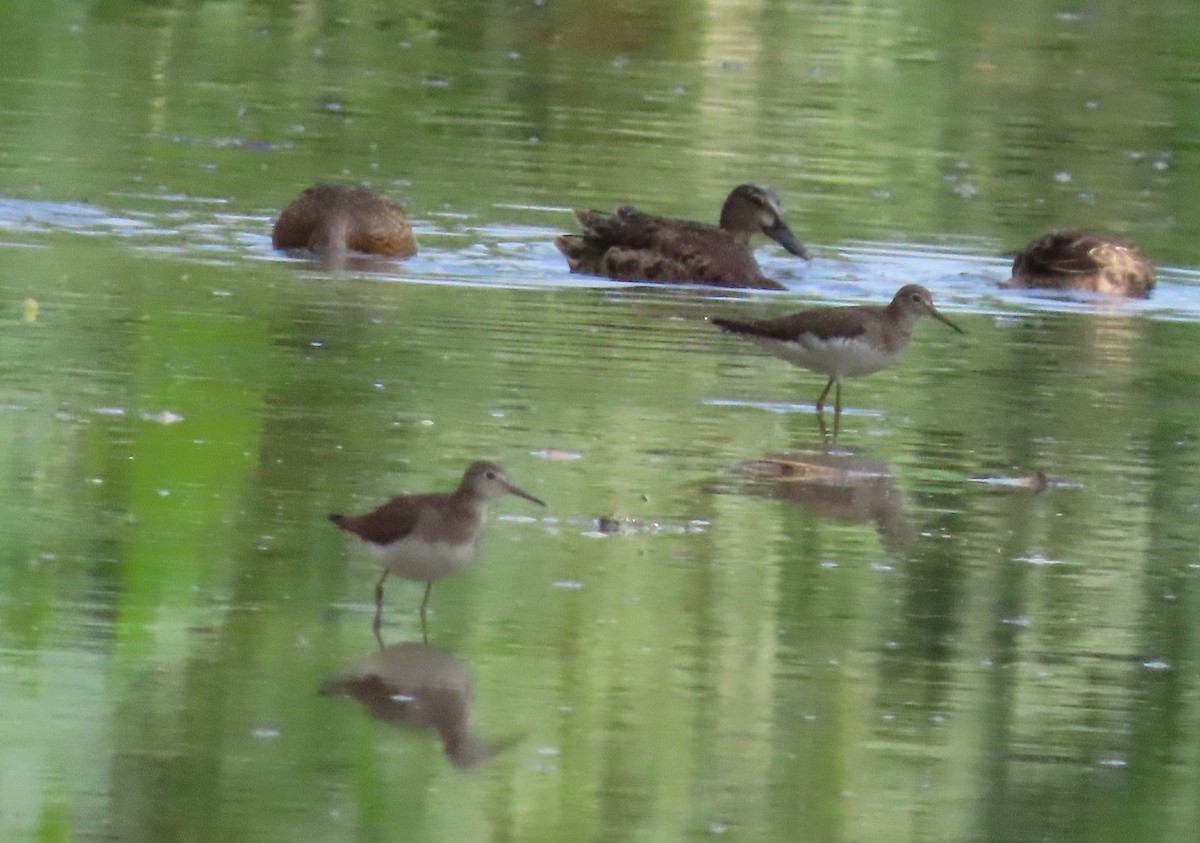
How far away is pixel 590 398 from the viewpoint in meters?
11.6

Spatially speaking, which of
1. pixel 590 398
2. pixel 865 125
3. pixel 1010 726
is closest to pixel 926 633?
pixel 1010 726

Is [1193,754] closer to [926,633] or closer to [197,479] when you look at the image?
[926,633]

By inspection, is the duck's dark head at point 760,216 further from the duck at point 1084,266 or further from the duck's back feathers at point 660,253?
the duck at point 1084,266

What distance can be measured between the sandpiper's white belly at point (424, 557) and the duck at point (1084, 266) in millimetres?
8373

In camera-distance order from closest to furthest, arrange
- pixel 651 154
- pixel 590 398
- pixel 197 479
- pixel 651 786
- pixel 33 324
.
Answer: pixel 651 786
pixel 197 479
pixel 590 398
pixel 33 324
pixel 651 154

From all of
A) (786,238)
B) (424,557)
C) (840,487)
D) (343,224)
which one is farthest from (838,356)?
(786,238)

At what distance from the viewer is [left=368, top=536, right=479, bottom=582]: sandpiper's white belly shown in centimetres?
801

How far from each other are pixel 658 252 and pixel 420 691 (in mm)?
8765

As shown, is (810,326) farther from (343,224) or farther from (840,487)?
(343,224)

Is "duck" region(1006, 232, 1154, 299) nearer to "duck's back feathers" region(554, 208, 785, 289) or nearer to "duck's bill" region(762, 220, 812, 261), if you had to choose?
"duck's bill" region(762, 220, 812, 261)

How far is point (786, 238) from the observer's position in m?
16.6

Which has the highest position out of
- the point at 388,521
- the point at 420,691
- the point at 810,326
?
the point at 810,326

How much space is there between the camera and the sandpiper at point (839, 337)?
11.8 metres

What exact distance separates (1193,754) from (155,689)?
2.60m
